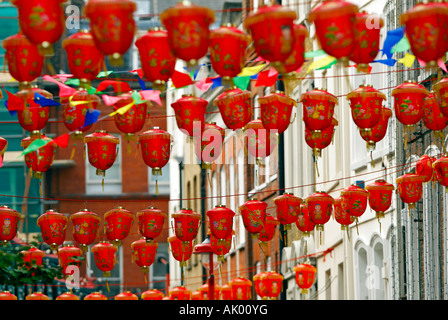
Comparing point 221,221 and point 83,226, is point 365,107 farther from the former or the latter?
point 83,226

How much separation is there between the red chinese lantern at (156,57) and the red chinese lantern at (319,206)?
635 centimetres

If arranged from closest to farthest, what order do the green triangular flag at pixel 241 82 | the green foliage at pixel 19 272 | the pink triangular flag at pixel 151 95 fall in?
the pink triangular flag at pixel 151 95 < the green triangular flag at pixel 241 82 < the green foliage at pixel 19 272

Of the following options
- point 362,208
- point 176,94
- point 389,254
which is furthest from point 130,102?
point 176,94

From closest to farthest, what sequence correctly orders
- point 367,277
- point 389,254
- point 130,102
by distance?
1. point 130,102
2. point 389,254
3. point 367,277

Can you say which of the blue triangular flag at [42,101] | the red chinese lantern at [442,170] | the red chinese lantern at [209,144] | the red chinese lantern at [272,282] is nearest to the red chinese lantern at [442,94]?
the red chinese lantern at [442,170]

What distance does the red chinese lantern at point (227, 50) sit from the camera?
44.3ft

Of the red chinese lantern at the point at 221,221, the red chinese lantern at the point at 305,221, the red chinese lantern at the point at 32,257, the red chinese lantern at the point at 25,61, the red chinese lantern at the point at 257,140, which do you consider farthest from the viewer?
the red chinese lantern at the point at 32,257

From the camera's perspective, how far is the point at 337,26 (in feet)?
41.1

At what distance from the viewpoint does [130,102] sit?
15.6 m

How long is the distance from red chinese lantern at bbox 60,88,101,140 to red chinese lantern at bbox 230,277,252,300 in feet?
42.5

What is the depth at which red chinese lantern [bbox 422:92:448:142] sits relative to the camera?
1605cm

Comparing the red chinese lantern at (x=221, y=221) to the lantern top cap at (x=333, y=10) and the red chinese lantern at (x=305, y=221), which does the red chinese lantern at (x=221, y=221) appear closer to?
the red chinese lantern at (x=305, y=221)

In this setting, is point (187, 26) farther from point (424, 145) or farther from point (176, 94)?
point (176, 94)

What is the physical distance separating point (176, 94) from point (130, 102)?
128ft
